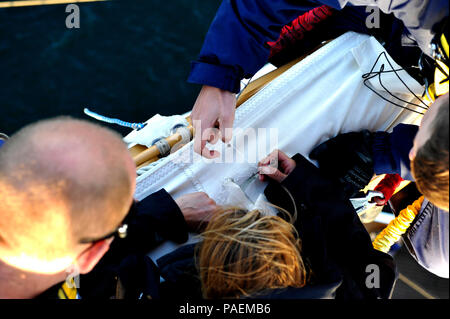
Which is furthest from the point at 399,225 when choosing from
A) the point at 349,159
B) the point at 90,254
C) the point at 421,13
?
the point at 90,254

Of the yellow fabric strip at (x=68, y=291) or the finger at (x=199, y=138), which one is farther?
the finger at (x=199, y=138)

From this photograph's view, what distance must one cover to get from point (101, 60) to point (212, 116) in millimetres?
1291

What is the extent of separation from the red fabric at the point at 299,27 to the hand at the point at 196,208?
0.73 metres

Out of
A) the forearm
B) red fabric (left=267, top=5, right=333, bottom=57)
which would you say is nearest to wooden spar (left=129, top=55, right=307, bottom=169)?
red fabric (left=267, top=5, right=333, bottom=57)

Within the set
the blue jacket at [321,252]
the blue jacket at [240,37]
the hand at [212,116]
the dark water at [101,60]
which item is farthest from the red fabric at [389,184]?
the dark water at [101,60]

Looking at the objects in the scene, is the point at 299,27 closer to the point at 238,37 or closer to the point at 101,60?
the point at 238,37

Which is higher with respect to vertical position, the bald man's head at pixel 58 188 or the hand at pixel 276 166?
the bald man's head at pixel 58 188

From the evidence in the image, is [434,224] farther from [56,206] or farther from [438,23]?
[56,206]

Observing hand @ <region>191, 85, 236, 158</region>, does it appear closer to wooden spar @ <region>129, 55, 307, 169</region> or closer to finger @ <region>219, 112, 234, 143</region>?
finger @ <region>219, 112, 234, 143</region>

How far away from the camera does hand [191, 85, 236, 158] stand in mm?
1191

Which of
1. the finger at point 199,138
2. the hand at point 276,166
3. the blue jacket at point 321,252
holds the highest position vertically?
the finger at point 199,138

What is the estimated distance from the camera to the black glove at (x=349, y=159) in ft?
4.21

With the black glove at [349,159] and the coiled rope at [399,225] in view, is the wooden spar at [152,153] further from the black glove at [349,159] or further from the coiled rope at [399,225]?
the coiled rope at [399,225]
